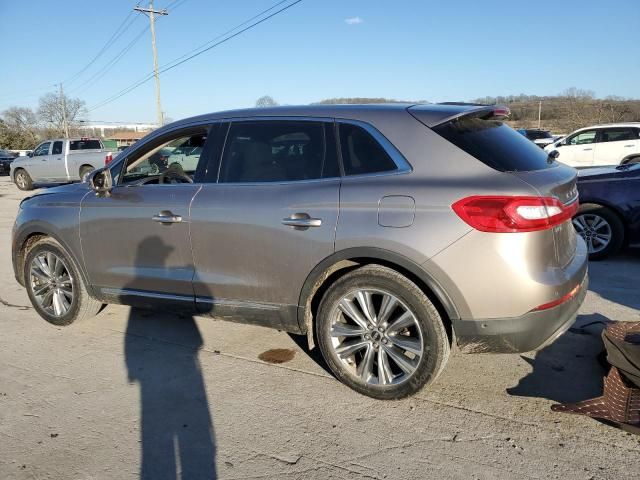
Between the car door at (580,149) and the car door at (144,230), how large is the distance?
14460 millimetres

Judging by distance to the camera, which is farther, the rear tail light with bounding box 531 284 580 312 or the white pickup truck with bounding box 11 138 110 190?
the white pickup truck with bounding box 11 138 110 190

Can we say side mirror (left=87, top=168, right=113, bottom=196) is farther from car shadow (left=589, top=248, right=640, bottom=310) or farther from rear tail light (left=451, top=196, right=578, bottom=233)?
car shadow (left=589, top=248, right=640, bottom=310)

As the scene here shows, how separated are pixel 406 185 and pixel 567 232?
1046 mm

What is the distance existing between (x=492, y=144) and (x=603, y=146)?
47.2 ft

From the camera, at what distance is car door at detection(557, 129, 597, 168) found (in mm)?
15502

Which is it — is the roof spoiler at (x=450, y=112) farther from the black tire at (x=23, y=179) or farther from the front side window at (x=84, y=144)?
the black tire at (x=23, y=179)

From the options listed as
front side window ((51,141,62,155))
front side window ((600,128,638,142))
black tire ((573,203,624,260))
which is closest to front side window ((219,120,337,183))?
black tire ((573,203,624,260))

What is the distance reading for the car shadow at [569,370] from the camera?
3.21 m

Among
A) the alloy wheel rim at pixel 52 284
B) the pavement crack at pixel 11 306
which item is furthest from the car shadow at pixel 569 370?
the pavement crack at pixel 11 306

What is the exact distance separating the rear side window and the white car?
13328 mm

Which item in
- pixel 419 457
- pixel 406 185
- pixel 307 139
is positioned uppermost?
pixel 307 139

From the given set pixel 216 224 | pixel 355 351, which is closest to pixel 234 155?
pixel 216 224

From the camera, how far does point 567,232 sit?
3098 millimetres

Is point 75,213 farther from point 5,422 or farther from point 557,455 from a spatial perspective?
point 557,455
